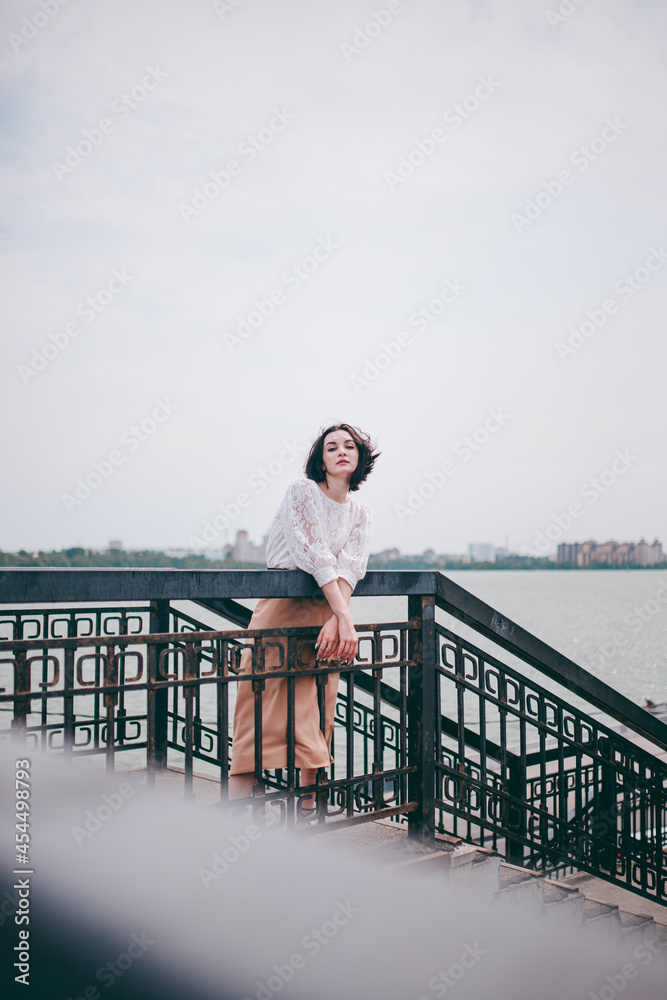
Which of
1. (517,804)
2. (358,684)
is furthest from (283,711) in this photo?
(517,804)

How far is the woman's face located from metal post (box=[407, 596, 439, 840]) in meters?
0.65

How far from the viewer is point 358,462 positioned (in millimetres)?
3070

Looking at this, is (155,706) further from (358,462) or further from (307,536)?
(358,462)

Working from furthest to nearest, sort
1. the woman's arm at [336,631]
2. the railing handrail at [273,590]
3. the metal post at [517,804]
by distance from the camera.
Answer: the metal post at [517,804], the woman's arm at [336,631], the railing handrail at [273,590]

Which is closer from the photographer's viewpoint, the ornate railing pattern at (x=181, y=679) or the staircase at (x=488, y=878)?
the ornate railing pattern at (x=181, y=679)

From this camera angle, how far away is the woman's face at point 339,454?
296 centimetres

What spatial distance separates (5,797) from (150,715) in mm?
742

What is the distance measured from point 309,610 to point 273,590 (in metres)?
0.35

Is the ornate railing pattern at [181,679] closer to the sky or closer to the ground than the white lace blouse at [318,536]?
closer to the ground

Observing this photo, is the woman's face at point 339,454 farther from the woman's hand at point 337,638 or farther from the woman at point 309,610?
the woman's hand at point 337,638

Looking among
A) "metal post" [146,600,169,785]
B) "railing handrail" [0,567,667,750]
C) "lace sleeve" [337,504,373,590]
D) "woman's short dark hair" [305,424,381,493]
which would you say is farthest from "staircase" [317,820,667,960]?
"woman's short dark hair" [305,424,381,493]

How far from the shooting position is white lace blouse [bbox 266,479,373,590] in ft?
8.84

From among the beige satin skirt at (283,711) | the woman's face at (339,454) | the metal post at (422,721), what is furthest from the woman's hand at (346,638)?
the woman's face at (339,454)

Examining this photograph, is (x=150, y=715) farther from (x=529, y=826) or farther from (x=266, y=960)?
(x=529, y=826)
